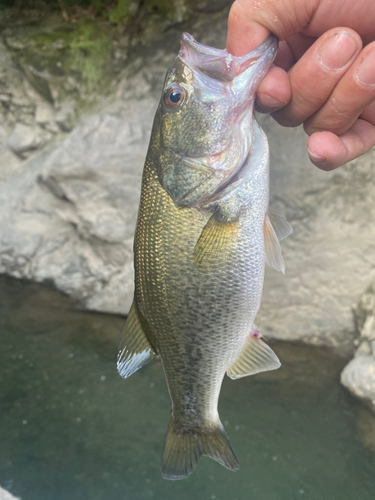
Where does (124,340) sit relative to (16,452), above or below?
above

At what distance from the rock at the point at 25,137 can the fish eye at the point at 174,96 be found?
6.16 ft

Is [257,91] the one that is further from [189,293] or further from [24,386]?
[24,386]

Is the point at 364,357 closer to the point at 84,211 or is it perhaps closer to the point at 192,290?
the point at 192,290

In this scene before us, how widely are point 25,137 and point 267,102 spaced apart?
205 cm

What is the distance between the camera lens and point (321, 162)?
93cm

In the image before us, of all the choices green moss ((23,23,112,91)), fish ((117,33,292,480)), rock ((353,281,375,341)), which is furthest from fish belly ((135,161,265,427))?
green moss ((23,23,112,91))

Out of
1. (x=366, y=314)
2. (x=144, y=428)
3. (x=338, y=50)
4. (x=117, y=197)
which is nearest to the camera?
(x=338, y=50)

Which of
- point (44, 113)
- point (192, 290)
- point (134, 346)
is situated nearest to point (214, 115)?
point (192, 290)

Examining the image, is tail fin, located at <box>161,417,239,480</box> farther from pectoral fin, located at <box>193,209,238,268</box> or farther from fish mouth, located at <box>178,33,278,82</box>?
fish mouth, located at <box>178,33,278,82</box>

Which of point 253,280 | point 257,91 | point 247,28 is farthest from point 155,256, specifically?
point 247,28

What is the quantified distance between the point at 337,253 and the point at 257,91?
1448 mm

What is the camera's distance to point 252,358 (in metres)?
0.95

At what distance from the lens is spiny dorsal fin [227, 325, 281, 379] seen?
940mm

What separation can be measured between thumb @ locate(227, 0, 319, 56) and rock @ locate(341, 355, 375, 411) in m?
1.58
